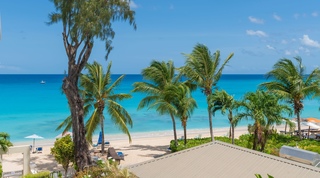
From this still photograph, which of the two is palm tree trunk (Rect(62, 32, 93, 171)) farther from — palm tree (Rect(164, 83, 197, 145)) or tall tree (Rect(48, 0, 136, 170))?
palm tree (Rect(164, 83, 197, 145))


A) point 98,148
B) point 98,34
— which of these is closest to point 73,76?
point 98,34

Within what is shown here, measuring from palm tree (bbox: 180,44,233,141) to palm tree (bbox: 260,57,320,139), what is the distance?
143 inches

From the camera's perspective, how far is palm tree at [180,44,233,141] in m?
18.3

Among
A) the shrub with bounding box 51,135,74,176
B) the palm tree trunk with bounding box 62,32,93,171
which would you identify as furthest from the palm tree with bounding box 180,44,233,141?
the shrub with bounding box 51,135,74,176

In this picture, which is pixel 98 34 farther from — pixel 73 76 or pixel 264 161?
pixel 264 161

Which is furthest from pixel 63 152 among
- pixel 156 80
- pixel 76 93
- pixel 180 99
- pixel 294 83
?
pixel 294 83

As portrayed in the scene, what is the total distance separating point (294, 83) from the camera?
1894 centimetres

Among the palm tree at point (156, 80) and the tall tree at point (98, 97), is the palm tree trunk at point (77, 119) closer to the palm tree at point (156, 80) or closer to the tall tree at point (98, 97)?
the tall tree at point (98, 97)

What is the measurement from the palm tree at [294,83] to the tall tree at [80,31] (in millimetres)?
9781

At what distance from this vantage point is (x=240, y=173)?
7668mm

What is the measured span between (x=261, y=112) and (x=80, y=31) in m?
8.41

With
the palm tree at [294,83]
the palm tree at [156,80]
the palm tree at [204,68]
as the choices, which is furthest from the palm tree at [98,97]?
the palm tree at [294,83]

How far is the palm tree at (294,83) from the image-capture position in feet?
62.4

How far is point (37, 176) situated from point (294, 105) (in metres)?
14.4
